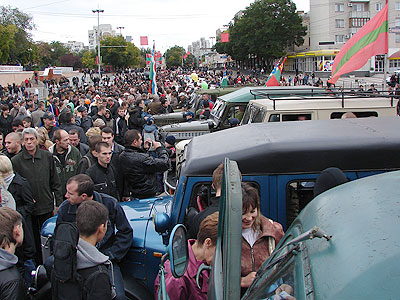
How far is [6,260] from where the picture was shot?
10.4 ft

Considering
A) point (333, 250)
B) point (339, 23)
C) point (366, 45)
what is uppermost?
point (339, 23)

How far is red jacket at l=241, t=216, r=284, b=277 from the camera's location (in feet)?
9.44

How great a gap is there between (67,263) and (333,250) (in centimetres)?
198

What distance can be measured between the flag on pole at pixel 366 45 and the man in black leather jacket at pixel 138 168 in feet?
23.1

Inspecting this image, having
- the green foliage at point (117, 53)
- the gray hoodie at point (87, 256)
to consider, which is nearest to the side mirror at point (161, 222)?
the gray hoodie at point (87, 256)

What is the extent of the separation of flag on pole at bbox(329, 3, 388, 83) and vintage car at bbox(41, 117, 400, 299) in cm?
763

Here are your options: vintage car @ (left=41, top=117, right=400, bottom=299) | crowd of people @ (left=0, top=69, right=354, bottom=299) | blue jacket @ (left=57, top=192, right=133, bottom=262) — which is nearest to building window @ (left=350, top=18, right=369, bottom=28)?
crowd of people @ (left=0, top=69, right=354, bottom=299)

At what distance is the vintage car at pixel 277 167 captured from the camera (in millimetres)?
3807

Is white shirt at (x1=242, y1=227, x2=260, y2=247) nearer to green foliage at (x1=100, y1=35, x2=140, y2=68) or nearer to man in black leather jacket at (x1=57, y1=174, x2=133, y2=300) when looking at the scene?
man in black leather jacket at (x1=57, y1=174, x2=133, y2=300)

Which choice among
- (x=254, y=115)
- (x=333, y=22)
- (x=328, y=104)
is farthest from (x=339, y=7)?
(x=328, y=104)

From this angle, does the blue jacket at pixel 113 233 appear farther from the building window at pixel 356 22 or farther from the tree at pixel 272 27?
the building window at pixel 356 22

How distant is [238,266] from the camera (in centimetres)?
164

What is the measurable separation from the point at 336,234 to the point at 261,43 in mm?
79996

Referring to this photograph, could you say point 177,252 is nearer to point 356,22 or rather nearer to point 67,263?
point 67,263
